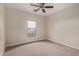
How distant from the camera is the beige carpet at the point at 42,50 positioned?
4.73ft

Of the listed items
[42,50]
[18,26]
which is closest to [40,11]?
[18,26]

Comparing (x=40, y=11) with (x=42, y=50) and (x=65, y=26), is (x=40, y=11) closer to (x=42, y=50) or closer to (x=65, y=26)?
(x=65, y=26)

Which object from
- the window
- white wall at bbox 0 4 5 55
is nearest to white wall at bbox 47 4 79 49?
the window

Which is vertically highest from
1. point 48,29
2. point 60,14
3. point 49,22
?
point 60,14

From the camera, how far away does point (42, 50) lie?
4.93 feet

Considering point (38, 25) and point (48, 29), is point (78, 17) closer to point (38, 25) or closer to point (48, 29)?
point (48, 29)

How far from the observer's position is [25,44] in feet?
4.96

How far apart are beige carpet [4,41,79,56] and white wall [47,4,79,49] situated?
9 centimetres

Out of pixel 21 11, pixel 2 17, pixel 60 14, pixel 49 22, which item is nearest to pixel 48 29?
pixel 49 22

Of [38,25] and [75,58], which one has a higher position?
[38,25]

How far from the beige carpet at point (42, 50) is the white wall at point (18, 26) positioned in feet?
0.34

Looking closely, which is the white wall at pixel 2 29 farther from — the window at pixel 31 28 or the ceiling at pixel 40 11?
the window at pixel 31 28

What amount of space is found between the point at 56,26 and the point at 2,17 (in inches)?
37.9

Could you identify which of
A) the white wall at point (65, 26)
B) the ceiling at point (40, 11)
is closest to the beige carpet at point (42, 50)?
the white wall at point (65, 26)
